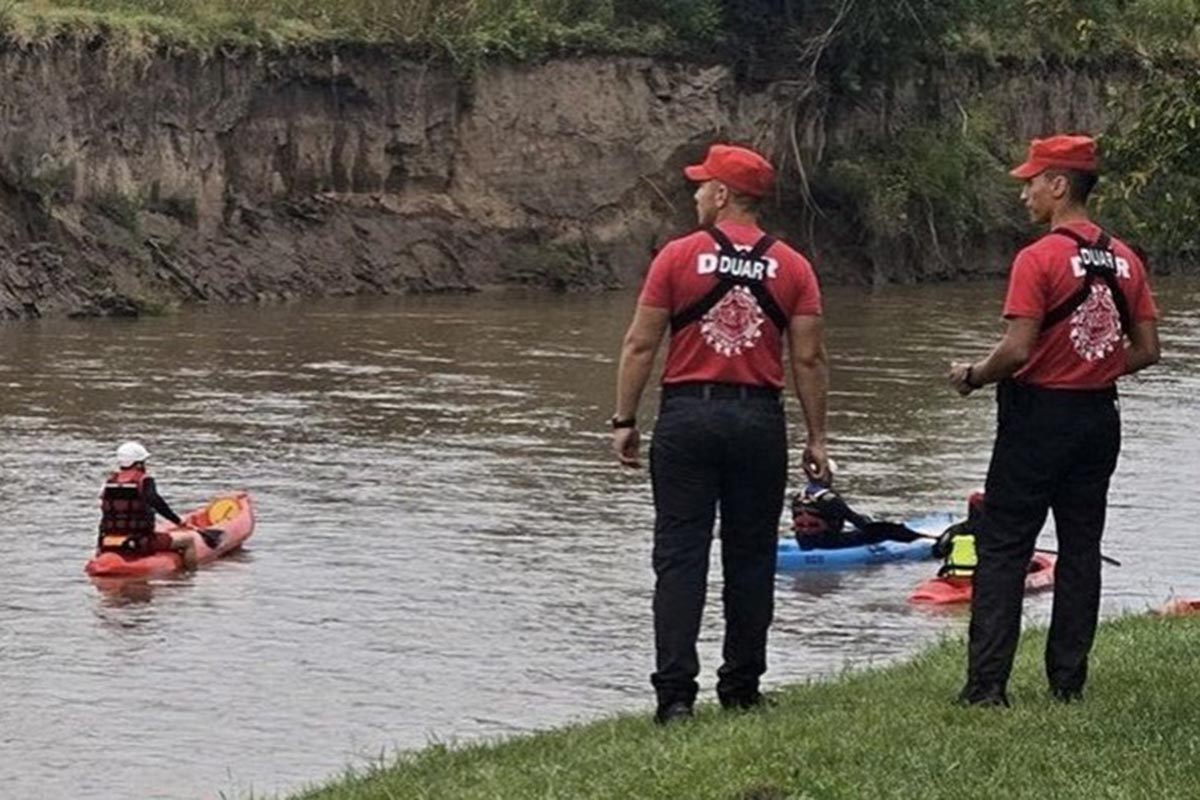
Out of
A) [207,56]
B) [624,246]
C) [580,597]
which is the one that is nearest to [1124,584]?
[580,597]

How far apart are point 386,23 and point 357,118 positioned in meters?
2.14

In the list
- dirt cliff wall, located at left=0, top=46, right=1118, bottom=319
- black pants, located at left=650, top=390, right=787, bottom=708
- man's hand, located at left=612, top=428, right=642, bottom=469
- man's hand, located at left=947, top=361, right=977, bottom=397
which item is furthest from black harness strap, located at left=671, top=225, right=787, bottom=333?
dirt cliff wall, located at left=0, top=46, right=1118, bottom=319

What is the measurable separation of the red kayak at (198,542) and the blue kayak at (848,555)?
4109mm

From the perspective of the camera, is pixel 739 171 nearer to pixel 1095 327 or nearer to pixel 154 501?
pixel 1095 327

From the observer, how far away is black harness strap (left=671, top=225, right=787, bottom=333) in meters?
10.5

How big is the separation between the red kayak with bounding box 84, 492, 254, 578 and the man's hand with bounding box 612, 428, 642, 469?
9429 millimetres

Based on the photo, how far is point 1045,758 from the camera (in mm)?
9180

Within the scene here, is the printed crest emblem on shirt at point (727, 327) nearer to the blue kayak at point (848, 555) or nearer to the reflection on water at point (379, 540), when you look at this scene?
the reflection on water at point (379, 540)

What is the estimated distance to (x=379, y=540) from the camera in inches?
842

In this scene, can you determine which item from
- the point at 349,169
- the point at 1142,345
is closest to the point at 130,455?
the point at 1142,345

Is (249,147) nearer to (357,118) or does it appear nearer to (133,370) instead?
(357,118)

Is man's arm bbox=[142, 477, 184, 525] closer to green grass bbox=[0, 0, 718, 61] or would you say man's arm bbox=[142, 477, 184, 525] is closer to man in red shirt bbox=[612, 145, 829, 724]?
man in red shirt bbox=[612, 145, 829, 724]

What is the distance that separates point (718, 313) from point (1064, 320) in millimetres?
1306

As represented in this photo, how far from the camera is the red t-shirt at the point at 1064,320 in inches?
406
